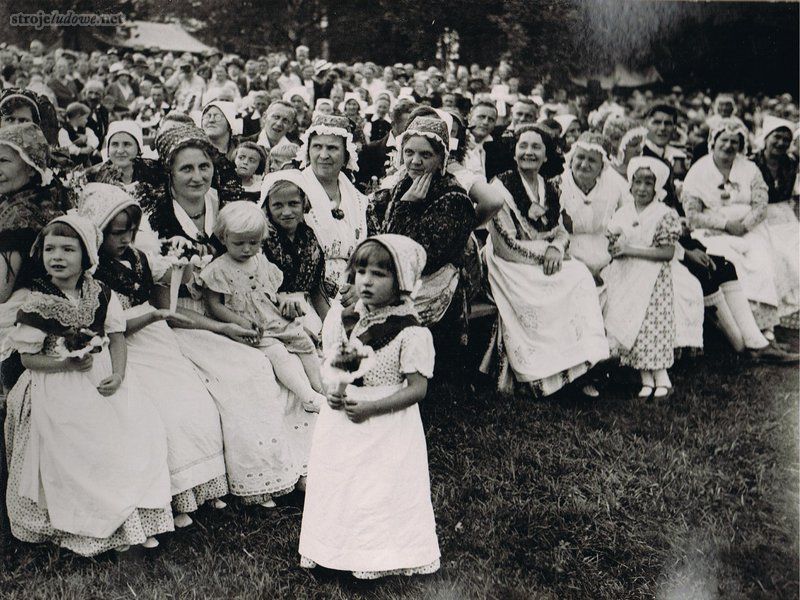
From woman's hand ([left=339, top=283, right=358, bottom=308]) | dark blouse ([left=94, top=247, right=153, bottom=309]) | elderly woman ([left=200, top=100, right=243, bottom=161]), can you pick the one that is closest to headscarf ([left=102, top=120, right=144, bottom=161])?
elderly woman ([left=200, top=100, right=243, bottom=161])

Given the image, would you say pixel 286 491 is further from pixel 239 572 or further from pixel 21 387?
pixel 21 387

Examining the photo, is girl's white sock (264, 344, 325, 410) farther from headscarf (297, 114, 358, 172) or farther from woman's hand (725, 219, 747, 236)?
woman's hand (725, 219, 747, 236)

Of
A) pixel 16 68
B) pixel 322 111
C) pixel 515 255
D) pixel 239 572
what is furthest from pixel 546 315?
pixel 16 68

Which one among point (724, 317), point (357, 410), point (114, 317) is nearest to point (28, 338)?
point (114, 317)

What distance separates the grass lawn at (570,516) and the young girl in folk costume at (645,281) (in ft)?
0.53

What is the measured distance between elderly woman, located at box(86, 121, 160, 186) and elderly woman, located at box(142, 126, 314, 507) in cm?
8

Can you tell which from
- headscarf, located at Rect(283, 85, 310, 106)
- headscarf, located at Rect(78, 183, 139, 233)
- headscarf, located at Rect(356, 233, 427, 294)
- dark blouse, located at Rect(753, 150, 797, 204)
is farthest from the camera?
dark blouse, located at Rect(753, 150, 797, 204)

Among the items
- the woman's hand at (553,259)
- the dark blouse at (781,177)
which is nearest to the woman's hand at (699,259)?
the dark blouse at (781,177)

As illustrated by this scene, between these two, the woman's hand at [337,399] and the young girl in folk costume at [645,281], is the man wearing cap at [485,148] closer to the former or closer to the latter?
the young girl in folk costume at [645,281]

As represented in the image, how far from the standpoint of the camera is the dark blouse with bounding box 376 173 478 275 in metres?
3.71

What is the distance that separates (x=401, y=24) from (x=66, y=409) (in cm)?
219

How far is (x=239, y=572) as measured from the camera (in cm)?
341

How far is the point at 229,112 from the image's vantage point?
3.92 m

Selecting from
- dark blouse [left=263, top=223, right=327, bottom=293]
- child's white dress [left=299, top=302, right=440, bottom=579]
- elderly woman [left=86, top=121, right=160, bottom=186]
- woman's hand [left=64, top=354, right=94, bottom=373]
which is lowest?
child's white dress [left=299, top=302, right=440, bottom=579]
